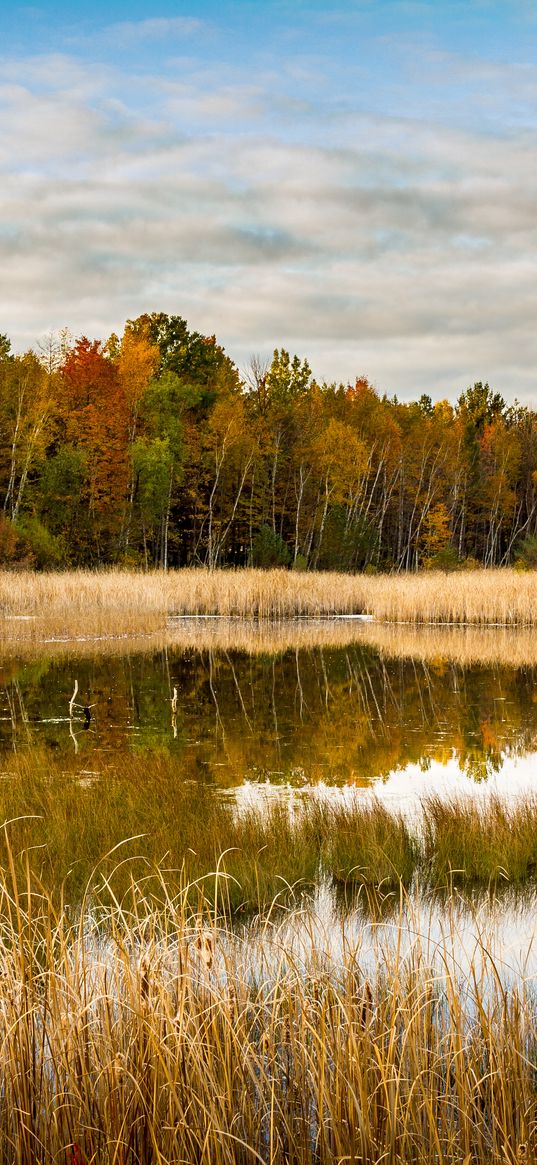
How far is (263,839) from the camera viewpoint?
6.28 m

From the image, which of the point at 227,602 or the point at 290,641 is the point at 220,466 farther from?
the point at 290,641

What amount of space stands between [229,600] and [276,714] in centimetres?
1472

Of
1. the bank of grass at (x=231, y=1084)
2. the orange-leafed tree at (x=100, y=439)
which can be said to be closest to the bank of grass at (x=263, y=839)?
the bank of grass at (x=231, y=1084)

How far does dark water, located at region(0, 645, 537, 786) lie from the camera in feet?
31.7

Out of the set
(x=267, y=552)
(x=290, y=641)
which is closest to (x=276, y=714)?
(x=290, y=641)

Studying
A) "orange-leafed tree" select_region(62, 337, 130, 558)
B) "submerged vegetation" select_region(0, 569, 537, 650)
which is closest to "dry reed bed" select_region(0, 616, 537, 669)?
"submerged vegetation" select_region(0, 569, 537, 650)

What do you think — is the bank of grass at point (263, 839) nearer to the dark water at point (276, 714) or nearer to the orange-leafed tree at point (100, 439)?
the dark water at point (276, 714)

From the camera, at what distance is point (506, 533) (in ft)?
235

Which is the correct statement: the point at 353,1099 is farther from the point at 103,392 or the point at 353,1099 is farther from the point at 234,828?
the point at 103,392

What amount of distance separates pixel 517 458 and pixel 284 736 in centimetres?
5736

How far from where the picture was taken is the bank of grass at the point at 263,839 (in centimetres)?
561

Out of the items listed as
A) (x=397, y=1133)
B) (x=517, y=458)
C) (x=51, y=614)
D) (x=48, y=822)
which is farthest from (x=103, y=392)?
(x=397, y=1133)

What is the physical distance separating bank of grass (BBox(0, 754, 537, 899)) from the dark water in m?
1.35

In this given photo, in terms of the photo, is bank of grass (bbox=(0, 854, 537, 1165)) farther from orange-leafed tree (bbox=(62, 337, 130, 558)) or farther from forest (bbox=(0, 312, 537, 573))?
orange-leafed tree (bbox=(62, 337, 130, 558))
